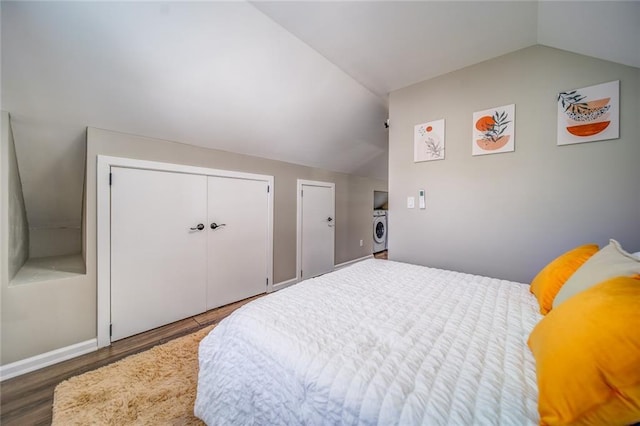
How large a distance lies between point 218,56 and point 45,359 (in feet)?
8.35

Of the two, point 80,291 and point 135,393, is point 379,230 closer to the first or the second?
point 135,393

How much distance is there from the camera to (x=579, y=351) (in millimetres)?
583

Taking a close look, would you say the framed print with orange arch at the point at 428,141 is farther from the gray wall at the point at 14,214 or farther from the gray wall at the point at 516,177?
the gray wall at the point at 14,214

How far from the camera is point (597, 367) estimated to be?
544mm

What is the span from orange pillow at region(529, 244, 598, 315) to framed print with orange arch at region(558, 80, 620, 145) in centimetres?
85

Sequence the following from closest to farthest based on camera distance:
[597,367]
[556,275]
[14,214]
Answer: [597,367] → [556,275] → [14,214]

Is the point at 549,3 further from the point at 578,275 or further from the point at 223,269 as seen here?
the point at 223,269

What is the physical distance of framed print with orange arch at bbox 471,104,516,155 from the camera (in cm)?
181

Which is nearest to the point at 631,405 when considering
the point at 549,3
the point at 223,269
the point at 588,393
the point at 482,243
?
the point at 588,393

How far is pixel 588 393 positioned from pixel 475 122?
2.01m

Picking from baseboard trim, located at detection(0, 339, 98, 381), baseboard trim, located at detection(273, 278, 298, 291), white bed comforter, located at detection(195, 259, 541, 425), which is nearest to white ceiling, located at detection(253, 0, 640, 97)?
white bed comforter, located at detection(195, 259, 541, 425)

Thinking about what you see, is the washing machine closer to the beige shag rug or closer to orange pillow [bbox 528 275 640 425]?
the beige shag rug

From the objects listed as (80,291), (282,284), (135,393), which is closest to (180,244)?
(80,291)

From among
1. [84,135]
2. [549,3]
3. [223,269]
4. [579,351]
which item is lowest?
[223,269]
